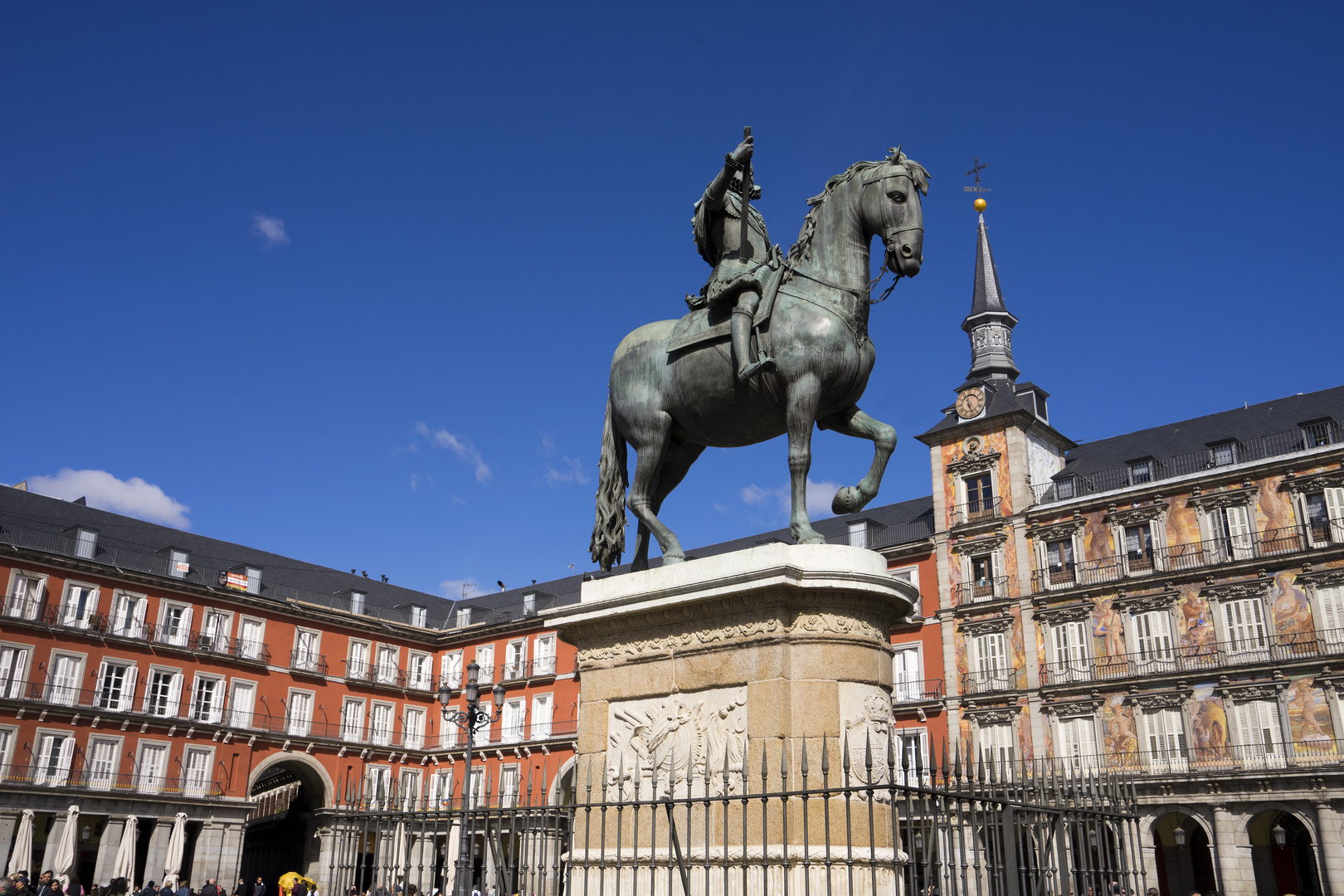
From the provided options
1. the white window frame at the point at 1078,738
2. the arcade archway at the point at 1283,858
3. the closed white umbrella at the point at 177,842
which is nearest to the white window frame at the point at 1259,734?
the arcade archway at the point at 1283,858

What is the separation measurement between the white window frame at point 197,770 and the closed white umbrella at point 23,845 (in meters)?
5.71

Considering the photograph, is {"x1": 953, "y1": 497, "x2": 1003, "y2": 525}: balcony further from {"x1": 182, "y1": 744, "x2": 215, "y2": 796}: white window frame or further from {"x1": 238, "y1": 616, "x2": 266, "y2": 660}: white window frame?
{"x1": 182, "y1": 744, "x2": 215, "y2": 796}: white window frame

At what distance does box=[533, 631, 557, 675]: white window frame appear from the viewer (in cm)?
4988

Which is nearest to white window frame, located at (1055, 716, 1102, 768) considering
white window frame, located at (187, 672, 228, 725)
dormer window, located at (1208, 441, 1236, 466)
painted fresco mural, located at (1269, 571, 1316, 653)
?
painted fresco mural, located at (1269, 571, 1316, 653)

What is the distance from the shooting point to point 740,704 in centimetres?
675

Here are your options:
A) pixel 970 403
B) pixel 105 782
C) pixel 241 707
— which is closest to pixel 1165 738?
pixel 970 403

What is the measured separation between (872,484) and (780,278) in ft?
5.11

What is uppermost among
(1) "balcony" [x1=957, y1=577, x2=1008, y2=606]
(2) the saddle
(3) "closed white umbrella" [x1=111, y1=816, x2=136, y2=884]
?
(1) "balcony" [x1=957, y1=577, x2=1008, y2=606]

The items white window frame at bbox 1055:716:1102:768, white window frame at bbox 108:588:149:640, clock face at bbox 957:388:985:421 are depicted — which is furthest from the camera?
clock face at bbox 957:388:985:421

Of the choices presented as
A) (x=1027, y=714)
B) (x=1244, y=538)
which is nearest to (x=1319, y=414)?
(x=1244, y=538)

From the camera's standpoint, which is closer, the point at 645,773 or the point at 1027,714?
the point at 645,773

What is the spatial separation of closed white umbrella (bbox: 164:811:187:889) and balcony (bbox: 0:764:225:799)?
40.5 inches

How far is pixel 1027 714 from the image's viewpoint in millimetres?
37938

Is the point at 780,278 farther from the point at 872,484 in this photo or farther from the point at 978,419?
the point at 978,419
